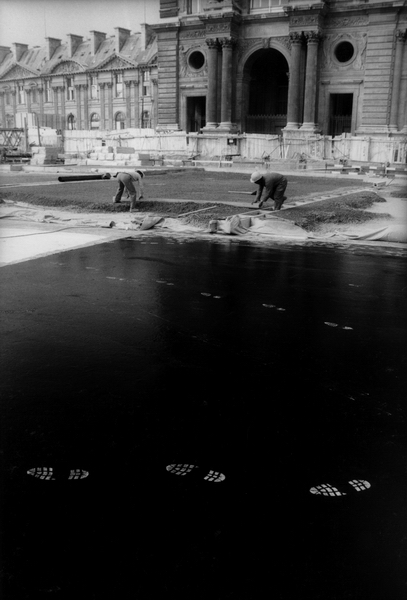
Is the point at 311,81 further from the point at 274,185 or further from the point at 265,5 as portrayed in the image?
the point at 274,185

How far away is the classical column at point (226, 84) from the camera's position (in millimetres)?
46312

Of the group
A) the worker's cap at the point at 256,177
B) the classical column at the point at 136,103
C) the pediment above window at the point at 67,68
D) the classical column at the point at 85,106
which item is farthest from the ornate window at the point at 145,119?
the worker's cap at the point at 256,177

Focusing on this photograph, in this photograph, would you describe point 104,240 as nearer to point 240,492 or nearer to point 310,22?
point 240,492

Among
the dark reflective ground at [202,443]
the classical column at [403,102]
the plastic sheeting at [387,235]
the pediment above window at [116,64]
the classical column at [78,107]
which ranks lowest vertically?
the dark reflective ground at [202,443]

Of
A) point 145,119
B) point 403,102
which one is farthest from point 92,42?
point 403,102

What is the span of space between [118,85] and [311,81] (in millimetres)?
44906

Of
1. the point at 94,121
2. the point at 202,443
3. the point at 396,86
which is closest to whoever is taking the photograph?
the point at 202,443

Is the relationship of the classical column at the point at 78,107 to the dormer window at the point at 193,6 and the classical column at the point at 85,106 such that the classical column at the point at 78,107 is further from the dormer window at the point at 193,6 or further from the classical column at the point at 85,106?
the dormer window at the point at 193,6

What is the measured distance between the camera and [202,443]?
11.6 ft

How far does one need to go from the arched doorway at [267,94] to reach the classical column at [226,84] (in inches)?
109

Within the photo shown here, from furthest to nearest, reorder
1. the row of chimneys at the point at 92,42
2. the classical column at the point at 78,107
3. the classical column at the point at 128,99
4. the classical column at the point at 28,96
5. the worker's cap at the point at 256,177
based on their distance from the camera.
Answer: the classical column at the point at 28,96, the classical column at the point at 78,107, the row of chimneys at the point at 92,42, the classical column at the point at 128,99, the worker's cap at the point at 256,177

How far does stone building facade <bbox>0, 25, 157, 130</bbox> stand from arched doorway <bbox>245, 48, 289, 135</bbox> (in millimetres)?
26636

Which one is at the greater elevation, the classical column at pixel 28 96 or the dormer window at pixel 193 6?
the dormer window at pixel 193 6

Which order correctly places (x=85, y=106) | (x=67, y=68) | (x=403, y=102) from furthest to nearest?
1. (x=67, y=68)
2. (x=85, y=106)
3. (x=403, y=102)
